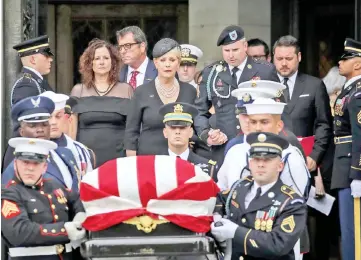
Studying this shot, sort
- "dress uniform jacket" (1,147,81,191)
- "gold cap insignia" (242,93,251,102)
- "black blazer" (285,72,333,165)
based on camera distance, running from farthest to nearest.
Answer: "black blazer" (285,72,333,165) → "gold cap insignia" (242,93,251,102) → "dress uniform jacket" (1,147,81,191)

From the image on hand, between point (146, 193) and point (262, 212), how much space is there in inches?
35.5

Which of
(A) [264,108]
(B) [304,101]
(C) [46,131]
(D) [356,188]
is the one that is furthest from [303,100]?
(C) [46,131]

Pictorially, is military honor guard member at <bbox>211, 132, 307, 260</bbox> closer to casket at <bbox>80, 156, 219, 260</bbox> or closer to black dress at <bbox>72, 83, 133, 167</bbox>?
casket at <bbox>80, 156, 219, 260</bbox>

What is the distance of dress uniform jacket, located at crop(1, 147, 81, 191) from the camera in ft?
32.1

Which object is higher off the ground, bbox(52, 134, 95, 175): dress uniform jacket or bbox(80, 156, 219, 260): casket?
bbox(52, 134, 95, 175): dress uniform jacket

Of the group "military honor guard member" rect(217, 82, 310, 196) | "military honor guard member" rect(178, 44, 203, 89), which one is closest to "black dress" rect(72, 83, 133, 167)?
"military honor guard member" rect(178, 44, 203, 89)

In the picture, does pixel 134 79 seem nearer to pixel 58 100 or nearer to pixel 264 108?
pixel 58 100

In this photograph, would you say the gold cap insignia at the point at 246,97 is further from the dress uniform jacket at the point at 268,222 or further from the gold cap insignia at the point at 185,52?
the gold cap insignia at the point at 185,52

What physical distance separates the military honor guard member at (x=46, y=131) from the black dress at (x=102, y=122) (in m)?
1.27

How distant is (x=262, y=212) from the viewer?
9.28 m

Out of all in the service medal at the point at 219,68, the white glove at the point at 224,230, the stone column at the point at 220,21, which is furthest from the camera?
the stone column at the point at 220,21

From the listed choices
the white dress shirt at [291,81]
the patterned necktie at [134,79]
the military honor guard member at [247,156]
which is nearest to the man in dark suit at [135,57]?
the patterned necktie at [134,79]

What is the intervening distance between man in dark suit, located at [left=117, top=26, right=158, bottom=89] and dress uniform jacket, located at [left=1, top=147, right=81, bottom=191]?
2046mm

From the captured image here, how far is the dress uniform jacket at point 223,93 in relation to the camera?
37.9 ft
